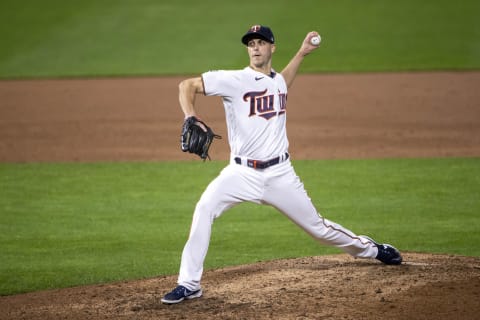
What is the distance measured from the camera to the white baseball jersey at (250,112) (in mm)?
6367

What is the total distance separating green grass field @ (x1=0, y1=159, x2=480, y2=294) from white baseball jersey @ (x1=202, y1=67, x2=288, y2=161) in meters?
1.88

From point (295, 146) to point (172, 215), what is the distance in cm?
389

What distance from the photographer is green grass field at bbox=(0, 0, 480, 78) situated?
20.0 metres

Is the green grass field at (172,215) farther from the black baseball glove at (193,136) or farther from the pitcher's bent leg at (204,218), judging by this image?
the black baseball glove at (193,136)

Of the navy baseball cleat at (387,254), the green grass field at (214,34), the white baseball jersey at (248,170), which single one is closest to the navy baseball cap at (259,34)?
the white baseball jersey at (248,170)

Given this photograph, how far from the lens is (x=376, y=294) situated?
627 centimetres

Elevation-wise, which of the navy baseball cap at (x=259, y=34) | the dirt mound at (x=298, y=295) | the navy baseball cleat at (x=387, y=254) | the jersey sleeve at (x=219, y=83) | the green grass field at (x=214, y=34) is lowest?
the dirt mound at (x=298, y=295)

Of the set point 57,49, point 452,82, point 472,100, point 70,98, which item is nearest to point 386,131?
point 472,100

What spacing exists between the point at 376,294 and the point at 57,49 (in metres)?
16.7

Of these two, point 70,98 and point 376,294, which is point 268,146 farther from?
point 70,98

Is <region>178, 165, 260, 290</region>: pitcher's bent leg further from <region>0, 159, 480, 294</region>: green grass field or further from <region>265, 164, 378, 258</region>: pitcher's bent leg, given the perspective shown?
<region>0, 159, 480, 294</region>: green grass field

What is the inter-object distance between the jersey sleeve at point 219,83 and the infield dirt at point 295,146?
1466 millimetres

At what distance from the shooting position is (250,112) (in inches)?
253

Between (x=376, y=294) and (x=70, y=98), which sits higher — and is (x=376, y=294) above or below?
below
